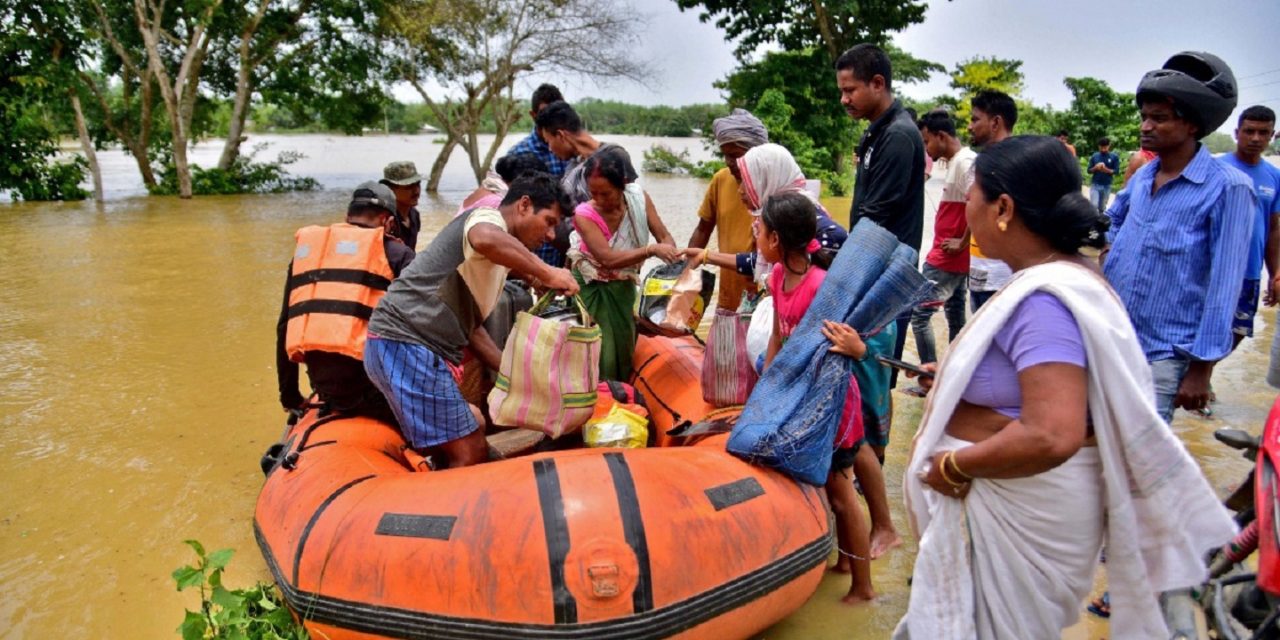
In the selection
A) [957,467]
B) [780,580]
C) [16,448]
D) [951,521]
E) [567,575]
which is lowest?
[16,448]

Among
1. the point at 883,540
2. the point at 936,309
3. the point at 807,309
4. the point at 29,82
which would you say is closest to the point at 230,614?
the point at 807,309

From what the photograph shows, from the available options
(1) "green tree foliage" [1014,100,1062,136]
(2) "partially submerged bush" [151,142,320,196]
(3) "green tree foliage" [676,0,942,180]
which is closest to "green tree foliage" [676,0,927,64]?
(3) "green tree foliage" [676,0,942,180]

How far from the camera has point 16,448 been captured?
4613 millimetres

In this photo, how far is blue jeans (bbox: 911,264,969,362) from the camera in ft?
15.1

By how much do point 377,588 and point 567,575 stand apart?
597 mm

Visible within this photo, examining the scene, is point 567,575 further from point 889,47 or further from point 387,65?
point 889,47

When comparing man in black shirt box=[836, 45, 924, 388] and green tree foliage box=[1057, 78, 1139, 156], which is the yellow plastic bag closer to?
Result: man in black shirt box=[836, 45, 924, 388]

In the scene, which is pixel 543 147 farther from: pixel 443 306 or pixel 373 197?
pixel 443 306

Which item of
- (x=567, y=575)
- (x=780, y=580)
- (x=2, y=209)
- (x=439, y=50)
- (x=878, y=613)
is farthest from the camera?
(x=439, y=50)

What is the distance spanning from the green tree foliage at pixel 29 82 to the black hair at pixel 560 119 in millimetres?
16133

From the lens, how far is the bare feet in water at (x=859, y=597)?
9.91 feet

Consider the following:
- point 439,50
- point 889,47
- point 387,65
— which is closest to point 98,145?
point 387,65

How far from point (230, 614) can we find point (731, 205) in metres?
2.85

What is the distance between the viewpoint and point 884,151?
3.39 meters
